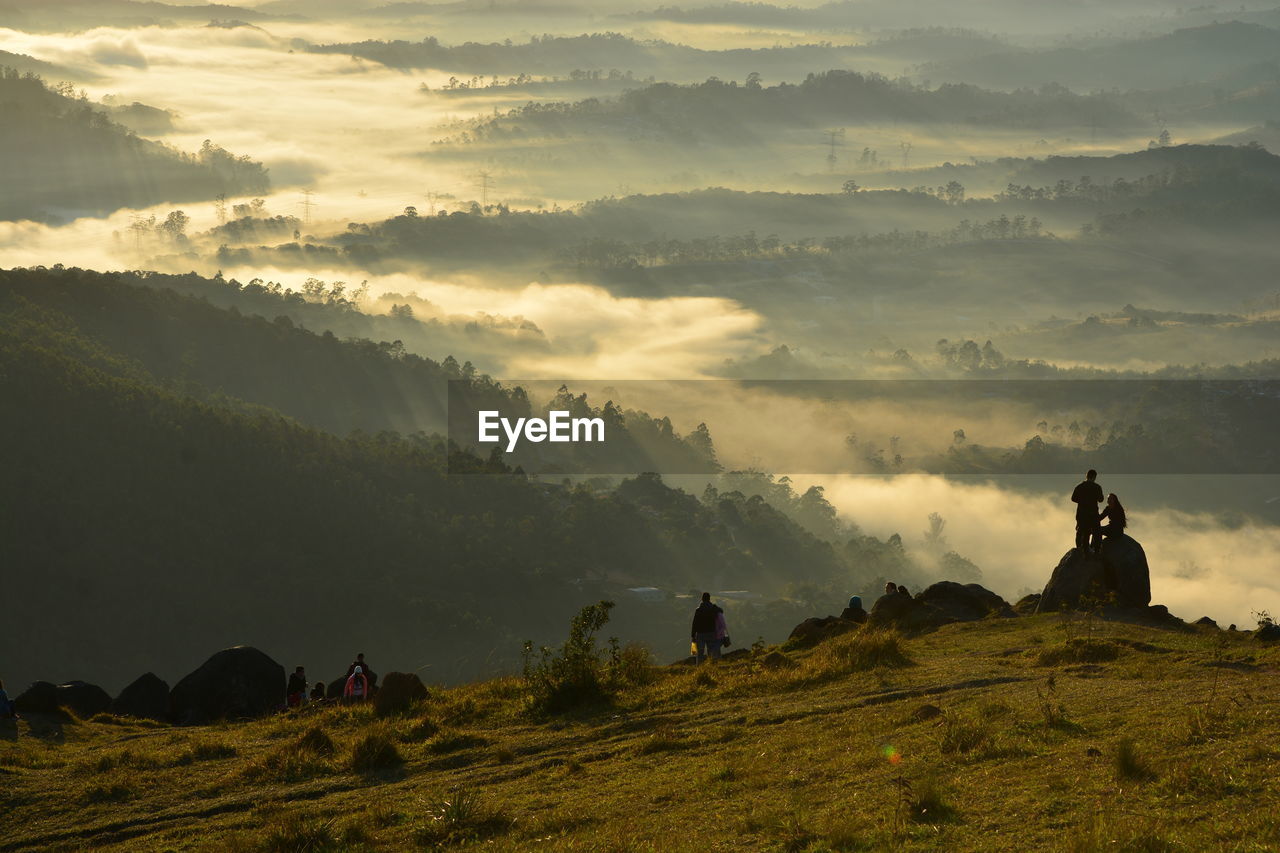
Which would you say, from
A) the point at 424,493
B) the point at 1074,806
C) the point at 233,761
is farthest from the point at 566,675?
the point at 424,493

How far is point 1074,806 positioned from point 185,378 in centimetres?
16278

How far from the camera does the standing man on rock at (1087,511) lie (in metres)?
27.8

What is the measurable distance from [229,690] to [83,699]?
316 cm

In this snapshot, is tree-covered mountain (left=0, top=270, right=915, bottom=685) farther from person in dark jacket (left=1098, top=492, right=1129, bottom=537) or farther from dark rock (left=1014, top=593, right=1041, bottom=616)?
person in dark jacket (left=1098, top=492, right=1129, bottom=537)

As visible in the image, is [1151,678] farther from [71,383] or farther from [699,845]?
[71,383]

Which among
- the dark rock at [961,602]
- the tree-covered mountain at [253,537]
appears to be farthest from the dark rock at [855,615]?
the tree-covered mountain at [253,537]

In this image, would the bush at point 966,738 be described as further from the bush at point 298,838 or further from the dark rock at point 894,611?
the dark rock at point 894,611

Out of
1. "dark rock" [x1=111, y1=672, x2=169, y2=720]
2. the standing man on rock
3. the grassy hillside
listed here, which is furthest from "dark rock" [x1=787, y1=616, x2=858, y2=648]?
"dark rock" [x1=111, y1=672, x2=169, y2=720]

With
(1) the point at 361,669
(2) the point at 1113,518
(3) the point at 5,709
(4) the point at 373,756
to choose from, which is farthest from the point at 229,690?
(2) the point at 1113,518

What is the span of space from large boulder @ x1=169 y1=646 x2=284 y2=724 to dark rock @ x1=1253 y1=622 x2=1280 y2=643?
69.1ft

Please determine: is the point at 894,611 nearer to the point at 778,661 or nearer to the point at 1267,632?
the point at 778,661

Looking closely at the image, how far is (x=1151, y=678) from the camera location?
65.2 ft

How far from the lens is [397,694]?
24.3m

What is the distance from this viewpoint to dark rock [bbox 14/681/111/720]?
27.7 meters
